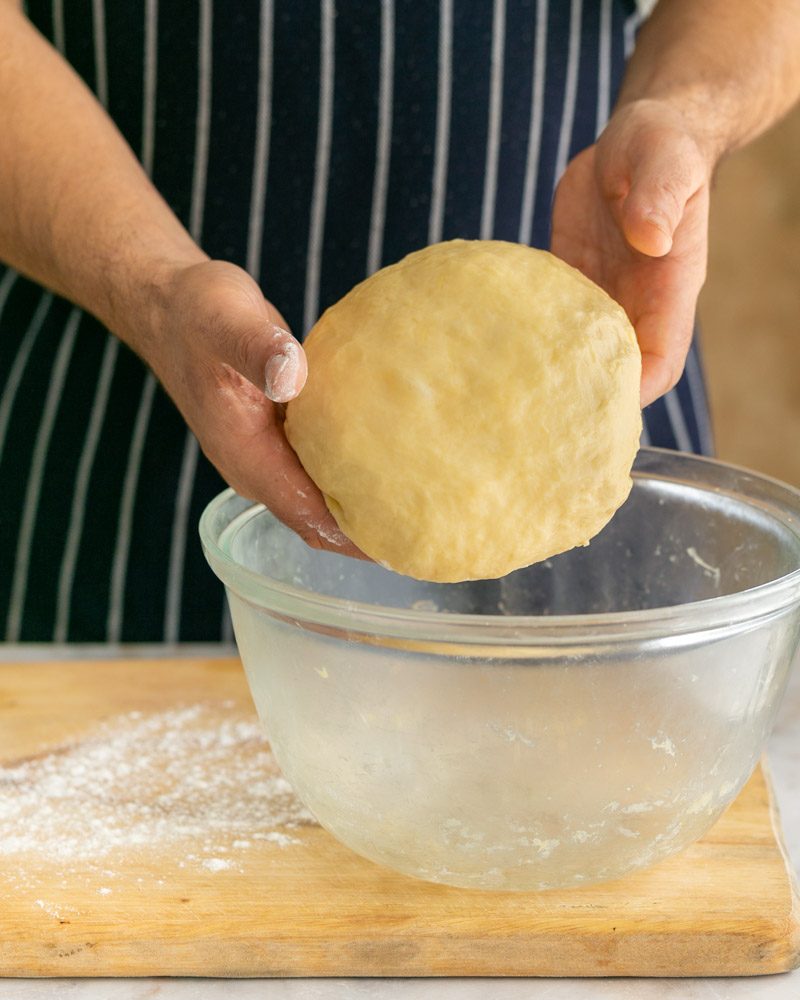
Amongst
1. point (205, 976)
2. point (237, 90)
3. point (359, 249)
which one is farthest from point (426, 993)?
point (237, 90)

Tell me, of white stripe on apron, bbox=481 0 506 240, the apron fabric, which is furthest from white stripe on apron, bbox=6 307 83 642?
white stripe on apron, bbox=481 0 506 240

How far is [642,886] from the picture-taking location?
3.14ft

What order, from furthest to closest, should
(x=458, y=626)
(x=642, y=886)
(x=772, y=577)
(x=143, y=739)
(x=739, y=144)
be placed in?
(x=739, y=144) → (x=143, y=739) → (x=772, y=577) → (x=642, y=886) → (x=458, y=626)

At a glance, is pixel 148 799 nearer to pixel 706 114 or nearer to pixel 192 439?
pixel 192 439

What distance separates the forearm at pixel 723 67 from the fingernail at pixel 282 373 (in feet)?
2.21

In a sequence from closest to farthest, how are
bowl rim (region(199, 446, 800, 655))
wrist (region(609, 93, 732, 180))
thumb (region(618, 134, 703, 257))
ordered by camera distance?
bowl rim (region(199, 446, 800, 655)) → thumb (region(618, 134, 703, 257)) → wrist (region(609, 93, 732, 180))

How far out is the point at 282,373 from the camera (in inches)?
32.8

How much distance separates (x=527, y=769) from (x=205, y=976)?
281 millimetres

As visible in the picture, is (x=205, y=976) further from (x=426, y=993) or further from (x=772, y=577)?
(x=772, y=577)

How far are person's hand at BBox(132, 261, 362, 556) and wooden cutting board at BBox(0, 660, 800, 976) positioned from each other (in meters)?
0.27

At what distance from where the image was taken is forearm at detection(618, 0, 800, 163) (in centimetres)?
136

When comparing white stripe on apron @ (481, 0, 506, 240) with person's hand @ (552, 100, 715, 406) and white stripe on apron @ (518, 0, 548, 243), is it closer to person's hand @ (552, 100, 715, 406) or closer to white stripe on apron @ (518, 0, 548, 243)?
white stripe on apron @ (518, 0, 548, 243)

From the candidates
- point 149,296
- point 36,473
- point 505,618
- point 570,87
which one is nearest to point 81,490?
point 36,473

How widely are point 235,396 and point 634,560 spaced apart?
46cm
